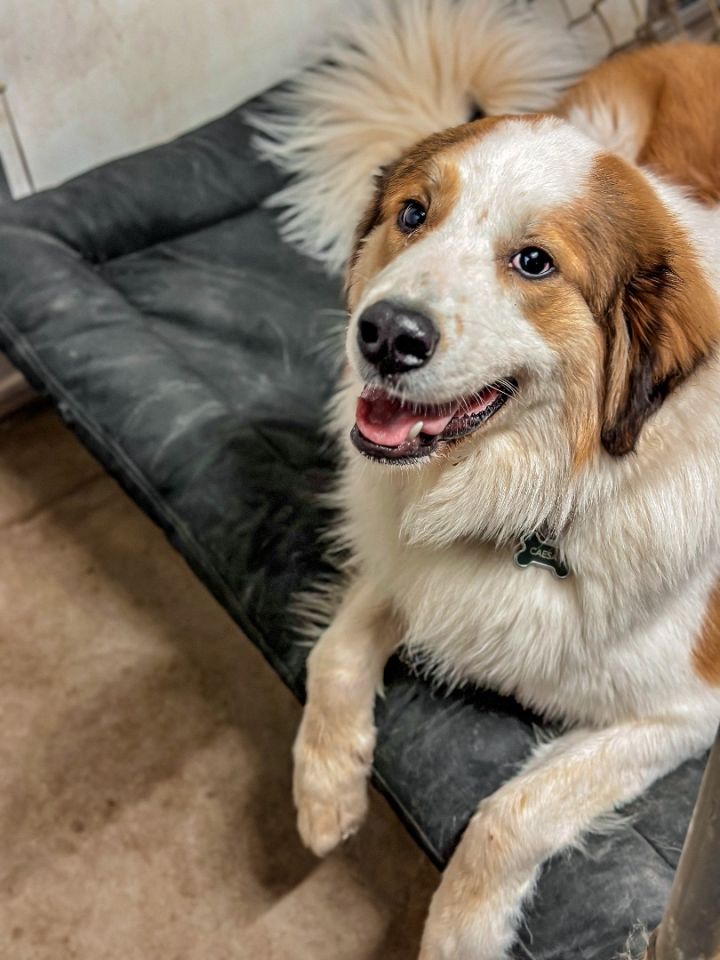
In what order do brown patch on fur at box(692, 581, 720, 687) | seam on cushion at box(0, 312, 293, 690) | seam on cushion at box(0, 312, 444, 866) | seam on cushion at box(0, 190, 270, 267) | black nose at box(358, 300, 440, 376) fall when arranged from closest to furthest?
black nose at box(358, 300, 440, 376) < brown patch on fur at box(692, 581, 720, 687) < seam on cushion at box(0, 312, 444, 866) < seam on cushion at box(0, 312, 293, 690) < seam on cushion at box(0, 190, 270, 267)

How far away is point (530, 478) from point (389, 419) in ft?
0.48

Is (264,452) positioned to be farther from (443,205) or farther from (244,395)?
(443,205)

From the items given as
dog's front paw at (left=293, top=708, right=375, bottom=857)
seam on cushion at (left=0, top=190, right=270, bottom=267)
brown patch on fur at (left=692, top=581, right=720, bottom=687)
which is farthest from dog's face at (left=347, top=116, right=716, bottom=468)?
seam on cushion at (left=0, top=190, right=270, bottom=267)

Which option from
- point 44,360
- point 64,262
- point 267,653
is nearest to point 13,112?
point 64,262

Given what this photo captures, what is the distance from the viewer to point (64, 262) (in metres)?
1.66

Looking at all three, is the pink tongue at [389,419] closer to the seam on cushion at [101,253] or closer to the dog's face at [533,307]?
the dog's face at [533,307]

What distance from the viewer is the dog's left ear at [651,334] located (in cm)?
89

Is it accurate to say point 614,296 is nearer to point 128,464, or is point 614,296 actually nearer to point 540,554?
point 540,554

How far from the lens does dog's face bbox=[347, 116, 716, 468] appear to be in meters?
0.86

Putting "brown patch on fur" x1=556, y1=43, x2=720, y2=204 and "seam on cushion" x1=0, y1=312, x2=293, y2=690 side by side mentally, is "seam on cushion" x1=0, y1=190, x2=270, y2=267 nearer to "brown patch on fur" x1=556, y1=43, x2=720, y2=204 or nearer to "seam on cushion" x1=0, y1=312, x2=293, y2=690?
"seam on cushion" x1=0, y1=312, x2=293, y2=690

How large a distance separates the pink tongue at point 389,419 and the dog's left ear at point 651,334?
0.15m

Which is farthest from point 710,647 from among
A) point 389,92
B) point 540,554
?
point 389,92

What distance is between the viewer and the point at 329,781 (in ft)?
3.69

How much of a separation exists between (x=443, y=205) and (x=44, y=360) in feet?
2.79
